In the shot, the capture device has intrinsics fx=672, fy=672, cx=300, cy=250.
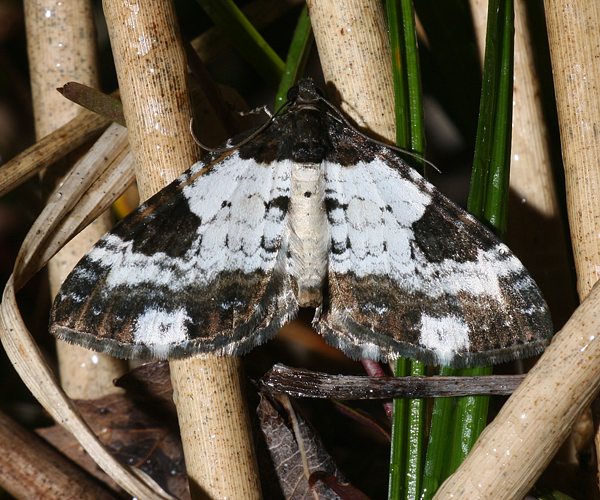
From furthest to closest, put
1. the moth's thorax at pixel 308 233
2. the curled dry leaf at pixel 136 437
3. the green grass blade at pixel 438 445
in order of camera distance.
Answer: the curled dry leaf at pixel 136 437, the moth's thorax at pixel 308 233, the green grass blade at pixel 438 445

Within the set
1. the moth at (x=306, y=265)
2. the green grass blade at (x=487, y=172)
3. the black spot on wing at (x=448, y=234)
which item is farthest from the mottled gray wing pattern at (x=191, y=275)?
the green grass blade at (x=487, y=172)

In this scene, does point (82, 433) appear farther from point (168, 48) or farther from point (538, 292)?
point (538, 292)

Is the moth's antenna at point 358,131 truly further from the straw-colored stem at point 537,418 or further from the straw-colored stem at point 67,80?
the straw-colored stem at point 67,80

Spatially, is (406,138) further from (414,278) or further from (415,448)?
(415,448)

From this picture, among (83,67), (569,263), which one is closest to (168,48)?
(83,67)

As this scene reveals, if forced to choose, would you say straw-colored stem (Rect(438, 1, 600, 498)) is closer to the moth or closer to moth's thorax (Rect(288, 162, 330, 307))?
the moth

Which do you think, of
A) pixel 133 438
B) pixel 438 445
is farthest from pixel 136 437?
pixel 438 445

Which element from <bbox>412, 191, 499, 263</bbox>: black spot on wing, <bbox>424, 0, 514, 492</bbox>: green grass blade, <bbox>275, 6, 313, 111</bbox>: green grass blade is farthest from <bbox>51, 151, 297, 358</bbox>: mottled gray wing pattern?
<bbox>424, 0, 514, 492</bbox>: green grass blade
